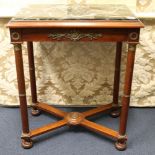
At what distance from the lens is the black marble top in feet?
3.46

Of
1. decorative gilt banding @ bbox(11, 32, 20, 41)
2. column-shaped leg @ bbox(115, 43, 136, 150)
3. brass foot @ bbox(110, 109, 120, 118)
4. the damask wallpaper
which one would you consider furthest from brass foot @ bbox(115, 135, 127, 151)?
decorative gilt banding @ bbox(11, 32, 20, 41)

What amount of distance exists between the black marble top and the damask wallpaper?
24 centimetres

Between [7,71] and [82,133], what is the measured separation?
56 centimetres

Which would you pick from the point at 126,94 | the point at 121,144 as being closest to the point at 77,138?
the point at 121,144

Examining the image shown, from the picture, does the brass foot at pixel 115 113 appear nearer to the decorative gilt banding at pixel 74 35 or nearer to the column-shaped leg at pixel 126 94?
the column-shaped leg at pixel 126 94

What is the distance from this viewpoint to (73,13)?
1.13 m

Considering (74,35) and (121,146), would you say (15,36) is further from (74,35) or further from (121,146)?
(121,146)

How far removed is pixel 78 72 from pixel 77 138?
1.27ft

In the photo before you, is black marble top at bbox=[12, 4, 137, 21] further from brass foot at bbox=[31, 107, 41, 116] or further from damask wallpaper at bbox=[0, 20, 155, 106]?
brass foot at bbox=[31, 107, 41, 116]

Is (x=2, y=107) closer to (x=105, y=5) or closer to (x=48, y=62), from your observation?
(x=48, y=62)

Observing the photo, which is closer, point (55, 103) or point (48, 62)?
point (48, 62)

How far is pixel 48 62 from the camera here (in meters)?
1.52

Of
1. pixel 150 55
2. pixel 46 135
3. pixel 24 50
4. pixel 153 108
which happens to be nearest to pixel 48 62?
pixel 24 50

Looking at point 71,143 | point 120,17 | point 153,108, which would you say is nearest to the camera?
point 120,17
